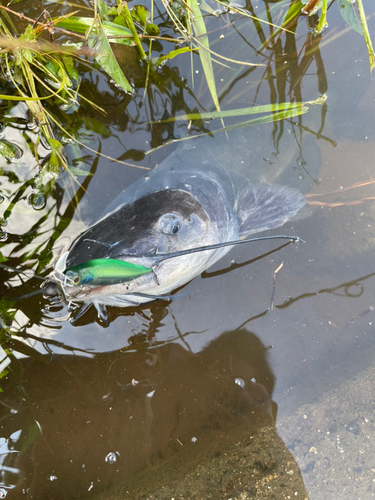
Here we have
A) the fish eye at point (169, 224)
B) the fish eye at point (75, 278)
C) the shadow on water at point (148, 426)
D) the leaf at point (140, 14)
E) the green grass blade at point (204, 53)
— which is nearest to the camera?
the fish eye at point (75, 278)

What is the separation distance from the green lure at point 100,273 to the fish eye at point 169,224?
37 centimetres

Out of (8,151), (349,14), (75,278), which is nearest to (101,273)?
(75,278)

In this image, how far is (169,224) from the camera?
1.80m

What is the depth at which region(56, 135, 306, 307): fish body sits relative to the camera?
5.56 feet

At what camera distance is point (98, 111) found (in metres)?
2.58

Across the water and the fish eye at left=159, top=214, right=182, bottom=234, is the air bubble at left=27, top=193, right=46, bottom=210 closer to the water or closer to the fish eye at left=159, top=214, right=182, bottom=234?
the water

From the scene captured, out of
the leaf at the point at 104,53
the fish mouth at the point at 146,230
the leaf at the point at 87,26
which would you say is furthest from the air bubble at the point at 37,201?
the leaf at the point at 87,26

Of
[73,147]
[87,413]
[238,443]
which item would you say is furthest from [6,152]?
[238,443]

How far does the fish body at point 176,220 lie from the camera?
1695mm

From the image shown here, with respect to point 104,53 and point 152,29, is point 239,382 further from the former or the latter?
point 152,29

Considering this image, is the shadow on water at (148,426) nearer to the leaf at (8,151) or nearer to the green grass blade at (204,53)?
the leaf at (8,151)

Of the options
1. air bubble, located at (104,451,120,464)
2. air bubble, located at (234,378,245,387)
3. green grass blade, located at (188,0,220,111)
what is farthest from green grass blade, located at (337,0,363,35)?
air bubble, located at (104,451,120,464)

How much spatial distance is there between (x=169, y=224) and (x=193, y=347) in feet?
3.36

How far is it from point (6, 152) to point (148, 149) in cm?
102
